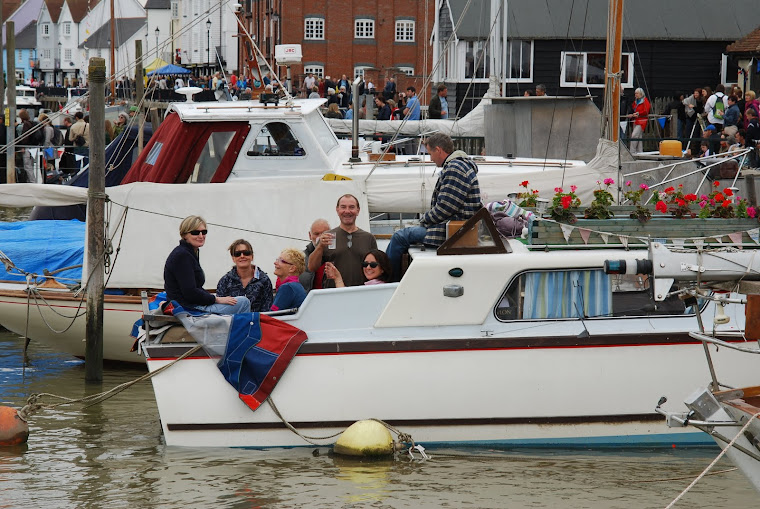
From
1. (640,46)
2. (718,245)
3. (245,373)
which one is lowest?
(245,373)

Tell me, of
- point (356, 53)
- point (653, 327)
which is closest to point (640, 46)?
point (356, 53)

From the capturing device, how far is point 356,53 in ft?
194

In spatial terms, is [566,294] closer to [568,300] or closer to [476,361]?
[568,300]

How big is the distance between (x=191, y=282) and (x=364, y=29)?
166 feet

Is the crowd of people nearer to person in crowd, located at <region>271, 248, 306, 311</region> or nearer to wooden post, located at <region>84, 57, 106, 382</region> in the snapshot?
person in crowd, located at <region>271, 248, 306, 311</region>

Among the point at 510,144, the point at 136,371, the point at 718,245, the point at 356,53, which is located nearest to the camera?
the point at 718,245

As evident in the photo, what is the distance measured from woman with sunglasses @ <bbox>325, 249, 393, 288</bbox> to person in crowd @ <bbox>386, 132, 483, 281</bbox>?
0.81ft

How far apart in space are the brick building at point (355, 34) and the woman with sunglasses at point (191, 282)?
49.0m

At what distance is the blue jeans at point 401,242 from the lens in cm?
1047

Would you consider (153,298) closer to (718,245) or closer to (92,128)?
(92,128)

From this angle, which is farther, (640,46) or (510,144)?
(640,46)

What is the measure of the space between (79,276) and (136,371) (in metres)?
1.47

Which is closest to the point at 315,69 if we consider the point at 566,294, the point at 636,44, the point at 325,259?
the point at 636,44

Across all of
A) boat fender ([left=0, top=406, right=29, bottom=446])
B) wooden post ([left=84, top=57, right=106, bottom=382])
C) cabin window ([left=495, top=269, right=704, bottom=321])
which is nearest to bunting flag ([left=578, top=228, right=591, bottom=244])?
cabin window ([left=495, top=269, right=704, bottom=321])
